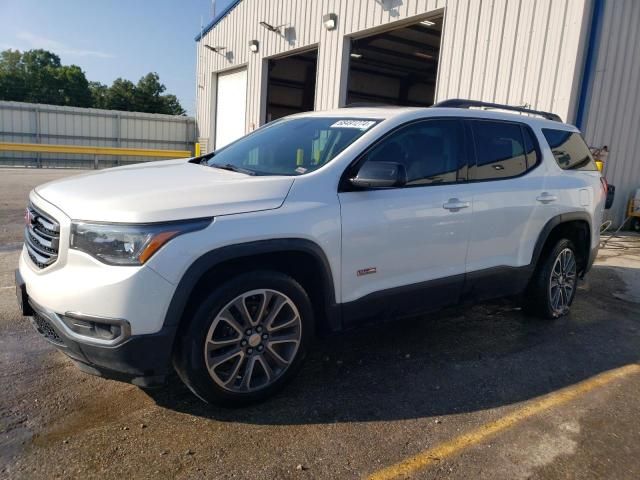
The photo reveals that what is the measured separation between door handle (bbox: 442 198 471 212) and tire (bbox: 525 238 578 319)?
144 centimetres

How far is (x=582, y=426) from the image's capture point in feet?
10.0

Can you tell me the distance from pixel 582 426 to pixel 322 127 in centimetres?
261

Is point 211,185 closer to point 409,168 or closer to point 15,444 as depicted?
point 409,168

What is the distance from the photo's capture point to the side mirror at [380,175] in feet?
10.2

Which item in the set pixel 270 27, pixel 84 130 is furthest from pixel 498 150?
pixel 84 130

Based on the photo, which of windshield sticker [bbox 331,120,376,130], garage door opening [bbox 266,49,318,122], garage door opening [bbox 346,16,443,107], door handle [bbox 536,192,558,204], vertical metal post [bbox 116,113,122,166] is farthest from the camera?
vertical metal post [bbox 116,113,122,166]

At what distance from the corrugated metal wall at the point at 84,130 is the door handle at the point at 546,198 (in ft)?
73.0

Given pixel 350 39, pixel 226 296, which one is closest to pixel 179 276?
pixel 226 296

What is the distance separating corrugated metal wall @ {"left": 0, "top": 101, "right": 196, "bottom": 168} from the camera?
22.5 meters

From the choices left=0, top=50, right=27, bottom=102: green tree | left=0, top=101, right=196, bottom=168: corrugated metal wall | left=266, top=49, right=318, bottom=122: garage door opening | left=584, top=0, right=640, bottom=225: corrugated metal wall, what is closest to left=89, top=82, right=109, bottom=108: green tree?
left=0, top=50, right=27, bottom=102: green tree

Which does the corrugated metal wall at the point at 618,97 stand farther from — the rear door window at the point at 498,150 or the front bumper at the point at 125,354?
the front bumper at the point at 125,354

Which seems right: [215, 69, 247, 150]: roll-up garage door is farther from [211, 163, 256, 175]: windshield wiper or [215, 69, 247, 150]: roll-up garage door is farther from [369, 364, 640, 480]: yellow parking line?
[369, 364, 640, 480]: yellow parking line

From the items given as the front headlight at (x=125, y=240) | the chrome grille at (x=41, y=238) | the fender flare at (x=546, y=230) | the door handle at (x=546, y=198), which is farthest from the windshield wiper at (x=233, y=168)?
the fender flare at (x=546, y=230)

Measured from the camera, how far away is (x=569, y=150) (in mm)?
4902
